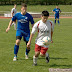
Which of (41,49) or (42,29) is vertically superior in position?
(42,29)

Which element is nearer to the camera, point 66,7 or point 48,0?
point 66,7

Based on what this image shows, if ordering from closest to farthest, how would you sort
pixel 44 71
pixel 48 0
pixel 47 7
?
pixel 44 71
pixel 47 7
pixel 48 0

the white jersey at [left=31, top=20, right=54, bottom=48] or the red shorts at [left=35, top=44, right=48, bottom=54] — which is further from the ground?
the white jersey at [left=31, top=20, right=54, bottom=48]

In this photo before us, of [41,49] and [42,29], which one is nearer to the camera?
[42,29]

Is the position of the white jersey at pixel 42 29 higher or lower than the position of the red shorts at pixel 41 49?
higher

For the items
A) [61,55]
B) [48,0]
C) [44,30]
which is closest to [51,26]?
[44,30]

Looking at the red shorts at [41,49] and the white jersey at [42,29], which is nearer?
the white jersey at [42,29]

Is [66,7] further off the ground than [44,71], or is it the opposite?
[44,71]

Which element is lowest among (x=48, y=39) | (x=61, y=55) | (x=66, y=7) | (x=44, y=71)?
(x=66, y=7)

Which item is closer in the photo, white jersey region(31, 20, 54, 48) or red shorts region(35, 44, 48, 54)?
white jersey region(31, 20, 54, 48)

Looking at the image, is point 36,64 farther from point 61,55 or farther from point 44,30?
point 61,55

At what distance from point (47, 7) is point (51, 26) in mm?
65881

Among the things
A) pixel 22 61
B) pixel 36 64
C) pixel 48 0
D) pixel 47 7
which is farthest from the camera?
pixel 48 0

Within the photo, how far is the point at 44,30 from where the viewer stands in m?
7.22
